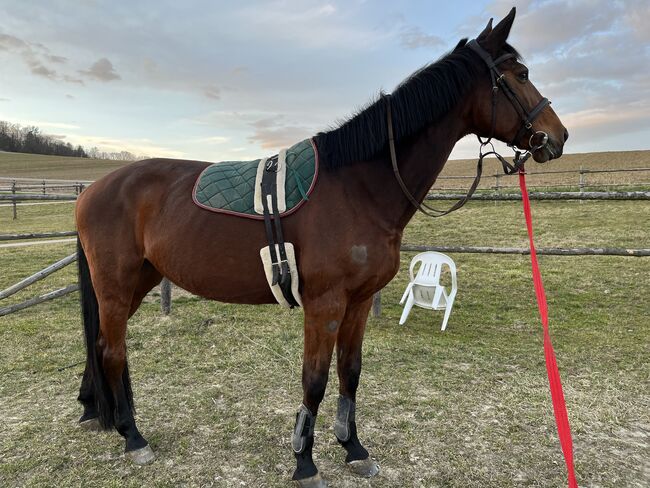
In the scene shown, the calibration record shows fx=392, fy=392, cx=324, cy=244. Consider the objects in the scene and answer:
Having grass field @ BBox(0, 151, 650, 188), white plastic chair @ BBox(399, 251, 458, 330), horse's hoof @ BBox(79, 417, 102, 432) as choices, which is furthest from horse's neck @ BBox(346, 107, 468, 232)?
grass field @ BBox(0, 151, 650, 188)

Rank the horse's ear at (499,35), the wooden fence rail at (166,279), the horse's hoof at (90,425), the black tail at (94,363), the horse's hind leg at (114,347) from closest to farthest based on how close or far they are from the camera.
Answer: the horse's ear at (499,35) → the horse's hind leg at (114,347) → the black tail at (94,363) → the horse's hoof at (90,425) → the wooden fence rail at (166,279)

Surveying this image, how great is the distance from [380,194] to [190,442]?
81.7 inches

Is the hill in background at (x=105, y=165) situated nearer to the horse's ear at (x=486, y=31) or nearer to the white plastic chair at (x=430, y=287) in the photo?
the white plastic chair at (x=430, y=287)

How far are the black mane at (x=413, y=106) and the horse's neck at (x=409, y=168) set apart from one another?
0.18ft

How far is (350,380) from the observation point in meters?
2.54

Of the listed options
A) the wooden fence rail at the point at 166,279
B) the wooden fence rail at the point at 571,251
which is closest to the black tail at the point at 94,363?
the wooden fence rail at the point at 166,279

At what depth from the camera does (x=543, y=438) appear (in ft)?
8.75

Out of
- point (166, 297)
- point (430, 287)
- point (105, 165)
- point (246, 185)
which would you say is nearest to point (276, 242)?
point (246, 185)

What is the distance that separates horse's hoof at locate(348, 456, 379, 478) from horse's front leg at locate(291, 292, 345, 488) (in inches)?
8.4

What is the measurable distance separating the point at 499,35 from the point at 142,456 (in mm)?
3238

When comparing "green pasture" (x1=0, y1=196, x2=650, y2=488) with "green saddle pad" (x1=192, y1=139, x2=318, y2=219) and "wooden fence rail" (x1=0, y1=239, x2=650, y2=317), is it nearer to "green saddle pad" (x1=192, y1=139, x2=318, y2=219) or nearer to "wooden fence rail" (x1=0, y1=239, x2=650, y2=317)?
"wooden fence rail" (x1=0, y1=239, x2=650, y2=317)

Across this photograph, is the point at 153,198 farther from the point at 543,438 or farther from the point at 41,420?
the point at 543,438

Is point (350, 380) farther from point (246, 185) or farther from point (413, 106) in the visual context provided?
point (413, 106)

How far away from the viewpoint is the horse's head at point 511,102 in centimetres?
210
